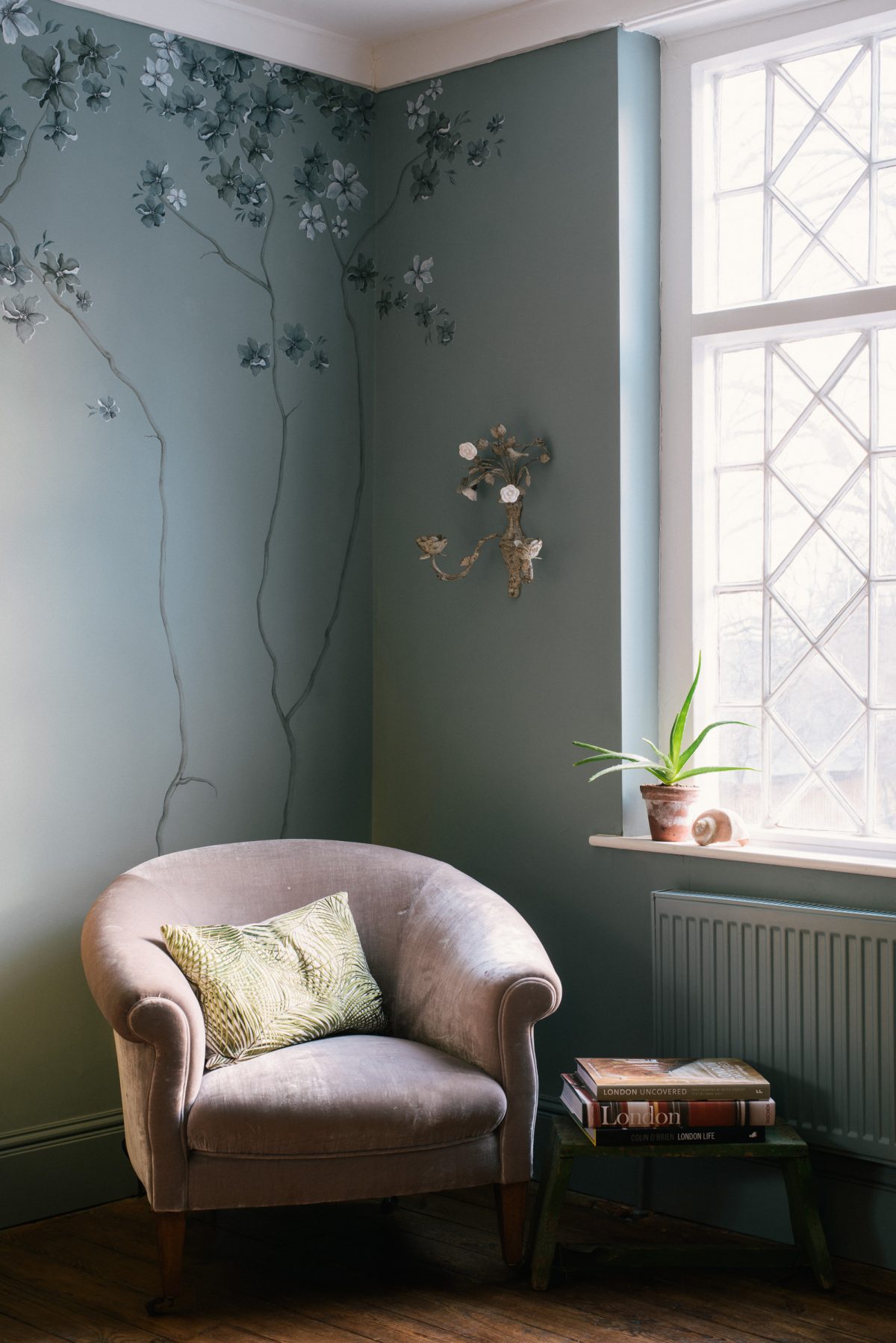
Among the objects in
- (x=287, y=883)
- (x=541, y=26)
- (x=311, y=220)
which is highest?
(x=541, y=26)

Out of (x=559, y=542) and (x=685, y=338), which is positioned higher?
(x=685, y=338)

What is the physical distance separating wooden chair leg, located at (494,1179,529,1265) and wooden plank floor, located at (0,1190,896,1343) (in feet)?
0.18

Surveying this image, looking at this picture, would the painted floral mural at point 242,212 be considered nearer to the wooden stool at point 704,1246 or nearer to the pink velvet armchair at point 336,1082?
the pink velvet armchair at point 336,1082

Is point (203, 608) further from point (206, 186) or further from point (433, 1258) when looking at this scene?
point (433, 1258)

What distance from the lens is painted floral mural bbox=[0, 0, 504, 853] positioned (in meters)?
2.84

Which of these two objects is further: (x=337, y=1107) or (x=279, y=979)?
(x=279, y=979)

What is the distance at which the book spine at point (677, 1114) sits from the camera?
2459 millimetres

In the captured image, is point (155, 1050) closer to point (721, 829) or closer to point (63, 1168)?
point (63, 1168)

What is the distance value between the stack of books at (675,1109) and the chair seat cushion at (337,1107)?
190 millimetres

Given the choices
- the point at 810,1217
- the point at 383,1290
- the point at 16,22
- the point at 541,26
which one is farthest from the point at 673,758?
the point at 16,22

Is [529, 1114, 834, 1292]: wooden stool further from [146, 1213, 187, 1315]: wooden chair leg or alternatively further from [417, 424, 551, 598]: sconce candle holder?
[417, 424, 551, 598]: sconce candle holder

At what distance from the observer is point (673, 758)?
2891 millimetres

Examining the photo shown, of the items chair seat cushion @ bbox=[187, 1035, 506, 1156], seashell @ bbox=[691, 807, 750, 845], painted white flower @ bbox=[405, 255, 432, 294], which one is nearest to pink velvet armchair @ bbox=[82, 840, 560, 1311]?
chair seat cushion @ bbox=[187, 1035, 506, 1156]

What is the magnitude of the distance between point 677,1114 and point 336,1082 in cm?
63
